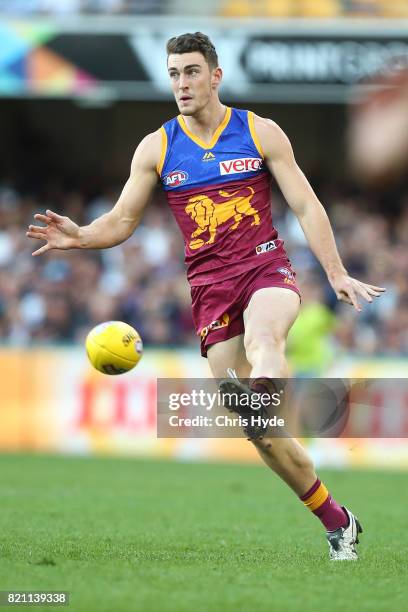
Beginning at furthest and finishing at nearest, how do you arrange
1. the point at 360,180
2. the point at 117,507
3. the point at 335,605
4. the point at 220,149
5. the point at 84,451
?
1. the point at 360,180
2. the point at 84,451
3. the point at 117,507
4. the point at 220,149
5. the point at 335,605

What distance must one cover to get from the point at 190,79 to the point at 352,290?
1597mm

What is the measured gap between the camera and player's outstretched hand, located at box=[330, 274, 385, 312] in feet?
21.7

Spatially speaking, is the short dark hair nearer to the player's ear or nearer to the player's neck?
the player's ear

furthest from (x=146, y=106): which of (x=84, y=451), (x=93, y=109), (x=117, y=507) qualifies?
(x=117, y=507)

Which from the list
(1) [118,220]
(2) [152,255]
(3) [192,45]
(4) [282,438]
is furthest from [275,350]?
(2) [152,255]

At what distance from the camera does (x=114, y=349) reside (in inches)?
281

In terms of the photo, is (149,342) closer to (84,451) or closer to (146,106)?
(84,451)

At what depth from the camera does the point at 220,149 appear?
708 cm

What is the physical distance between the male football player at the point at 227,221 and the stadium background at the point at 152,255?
8824 mm

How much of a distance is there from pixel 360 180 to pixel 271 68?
4958mm

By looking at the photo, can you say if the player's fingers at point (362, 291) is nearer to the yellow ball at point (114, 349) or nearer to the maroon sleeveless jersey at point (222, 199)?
the maroon sleeveless jersey at point (222, 199)

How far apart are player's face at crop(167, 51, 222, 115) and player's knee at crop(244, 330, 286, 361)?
1468mm

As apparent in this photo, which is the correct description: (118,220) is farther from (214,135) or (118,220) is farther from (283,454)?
(283,454)

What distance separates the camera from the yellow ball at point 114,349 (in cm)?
714
